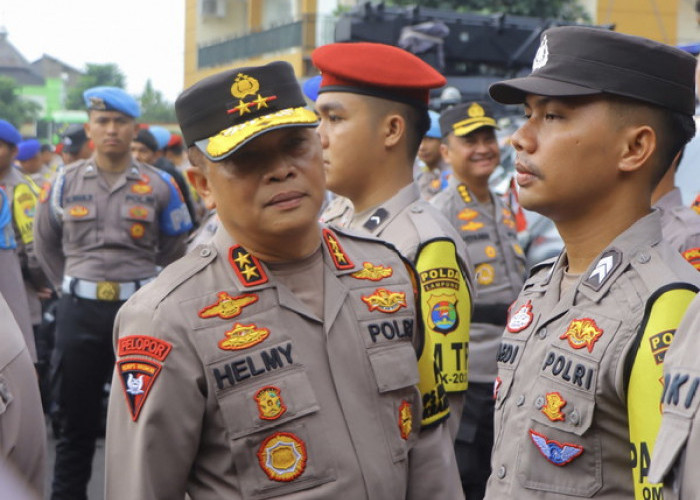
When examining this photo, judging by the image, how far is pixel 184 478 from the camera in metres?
2.51

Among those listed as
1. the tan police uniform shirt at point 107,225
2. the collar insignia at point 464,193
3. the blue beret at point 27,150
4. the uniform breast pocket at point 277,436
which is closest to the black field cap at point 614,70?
the uniform breast pocket at point 277,436

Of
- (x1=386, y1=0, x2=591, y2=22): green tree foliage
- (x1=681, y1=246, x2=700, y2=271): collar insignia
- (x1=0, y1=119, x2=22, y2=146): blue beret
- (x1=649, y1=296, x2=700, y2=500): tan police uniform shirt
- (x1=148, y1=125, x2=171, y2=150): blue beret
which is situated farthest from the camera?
(x1=386, y1=0, x2=591, y2=22): green tree foliage

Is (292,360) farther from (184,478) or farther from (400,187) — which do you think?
(400,187)

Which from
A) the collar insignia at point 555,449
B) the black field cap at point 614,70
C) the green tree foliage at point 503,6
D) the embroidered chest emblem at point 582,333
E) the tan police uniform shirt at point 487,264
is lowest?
the green tree foliage at point 503,6

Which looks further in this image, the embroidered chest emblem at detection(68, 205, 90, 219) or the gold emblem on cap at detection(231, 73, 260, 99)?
the embroidered chest emblem at detection(68, 205, 90, 219)

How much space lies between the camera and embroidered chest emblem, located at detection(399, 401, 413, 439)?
8.89 ft

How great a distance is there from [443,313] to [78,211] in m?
3.64

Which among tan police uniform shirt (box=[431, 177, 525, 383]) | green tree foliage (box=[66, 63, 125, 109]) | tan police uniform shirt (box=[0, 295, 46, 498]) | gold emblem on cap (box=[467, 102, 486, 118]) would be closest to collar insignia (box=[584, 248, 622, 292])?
tan police uniform shirt (box=[0, 295, 46, 498])

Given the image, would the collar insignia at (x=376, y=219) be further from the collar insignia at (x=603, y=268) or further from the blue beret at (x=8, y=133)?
the blue beret at (x=8, y=133)

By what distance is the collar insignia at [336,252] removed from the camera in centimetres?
280

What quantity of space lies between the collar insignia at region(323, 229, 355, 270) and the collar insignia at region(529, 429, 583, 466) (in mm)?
665

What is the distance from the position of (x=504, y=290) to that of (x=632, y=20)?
2229 centimetres

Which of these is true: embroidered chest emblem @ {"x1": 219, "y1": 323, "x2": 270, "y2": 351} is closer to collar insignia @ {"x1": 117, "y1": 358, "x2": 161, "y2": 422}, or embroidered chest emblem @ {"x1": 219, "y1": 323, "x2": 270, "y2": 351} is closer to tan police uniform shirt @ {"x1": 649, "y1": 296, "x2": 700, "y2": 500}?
collar insignia @ {"x1": 117, "y1": 358, "x2": 161, "y2": 422}

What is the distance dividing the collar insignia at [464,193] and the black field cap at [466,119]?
25.3 inches
